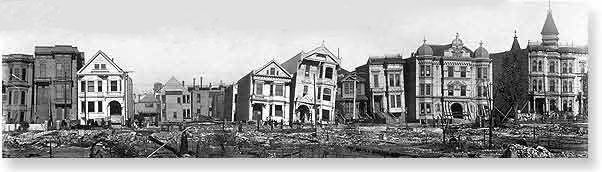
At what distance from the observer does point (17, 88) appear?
8383 millimetres

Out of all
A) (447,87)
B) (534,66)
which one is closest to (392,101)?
(447,87)

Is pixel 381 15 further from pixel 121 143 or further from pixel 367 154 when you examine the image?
pixel 121 143

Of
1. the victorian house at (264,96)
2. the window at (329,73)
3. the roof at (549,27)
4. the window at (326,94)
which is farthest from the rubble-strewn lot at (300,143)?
the roof at (549,27)

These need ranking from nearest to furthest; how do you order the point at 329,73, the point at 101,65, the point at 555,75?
the point at 101,65 < the point at 329,73 < the point at 555,75

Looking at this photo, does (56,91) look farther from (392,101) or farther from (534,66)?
(534,66)

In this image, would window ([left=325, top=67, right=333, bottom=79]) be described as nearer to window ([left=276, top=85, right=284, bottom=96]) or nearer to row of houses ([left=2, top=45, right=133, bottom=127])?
window ([left=276, top=85, right=284, bottom=96])

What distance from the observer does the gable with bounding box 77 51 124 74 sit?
8335 mm

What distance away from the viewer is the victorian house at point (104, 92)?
8367mm

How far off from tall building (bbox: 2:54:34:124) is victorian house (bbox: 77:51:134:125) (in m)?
0.42

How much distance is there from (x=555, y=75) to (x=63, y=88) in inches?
168

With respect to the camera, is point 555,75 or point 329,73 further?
point 555,75

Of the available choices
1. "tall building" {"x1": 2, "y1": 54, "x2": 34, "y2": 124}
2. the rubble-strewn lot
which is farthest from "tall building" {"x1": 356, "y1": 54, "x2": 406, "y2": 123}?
"tall building" {"x1": 2, "y1": 54, "x2": 34, "y2": 124}

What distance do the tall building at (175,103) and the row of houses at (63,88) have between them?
29cm

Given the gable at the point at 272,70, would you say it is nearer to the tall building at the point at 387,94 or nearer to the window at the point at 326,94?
→ the window at the point at 326,94
